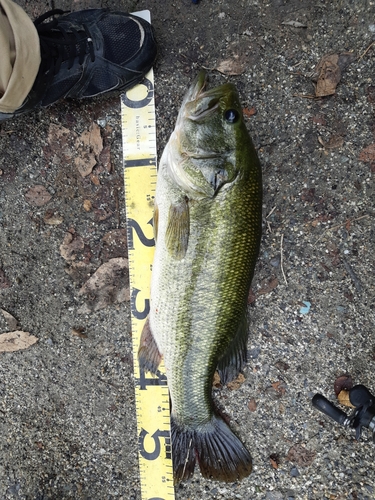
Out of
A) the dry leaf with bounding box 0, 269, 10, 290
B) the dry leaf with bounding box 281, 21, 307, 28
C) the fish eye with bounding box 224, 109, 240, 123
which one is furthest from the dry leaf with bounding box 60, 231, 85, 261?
the dry leaf with bounding box 281, 21, 307, 28

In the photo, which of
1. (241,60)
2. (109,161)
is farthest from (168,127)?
(241,60)

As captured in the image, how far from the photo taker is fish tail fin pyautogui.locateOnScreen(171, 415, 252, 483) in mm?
2555

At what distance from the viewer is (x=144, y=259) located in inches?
110

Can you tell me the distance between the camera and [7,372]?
3.07m

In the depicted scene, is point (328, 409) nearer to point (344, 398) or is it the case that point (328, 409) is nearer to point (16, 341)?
point (344, 398)

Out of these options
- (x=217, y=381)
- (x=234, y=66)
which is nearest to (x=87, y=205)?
(x=234, y=66)

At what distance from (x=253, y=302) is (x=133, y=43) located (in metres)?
1.99

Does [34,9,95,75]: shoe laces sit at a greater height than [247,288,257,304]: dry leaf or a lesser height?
greater

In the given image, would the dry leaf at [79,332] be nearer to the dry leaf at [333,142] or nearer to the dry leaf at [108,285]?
the dry leaf at [108,285]

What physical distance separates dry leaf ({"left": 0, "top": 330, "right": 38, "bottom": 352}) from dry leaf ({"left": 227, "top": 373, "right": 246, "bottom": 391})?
1.54 meters

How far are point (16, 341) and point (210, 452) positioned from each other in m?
1.69

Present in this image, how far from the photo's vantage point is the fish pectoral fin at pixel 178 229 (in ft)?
7.23

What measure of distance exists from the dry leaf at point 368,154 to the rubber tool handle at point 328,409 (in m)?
1.61

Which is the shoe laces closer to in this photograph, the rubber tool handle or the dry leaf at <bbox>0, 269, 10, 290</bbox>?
the dry leaf at <bbox>0, 269, 10, 290</bbox>
